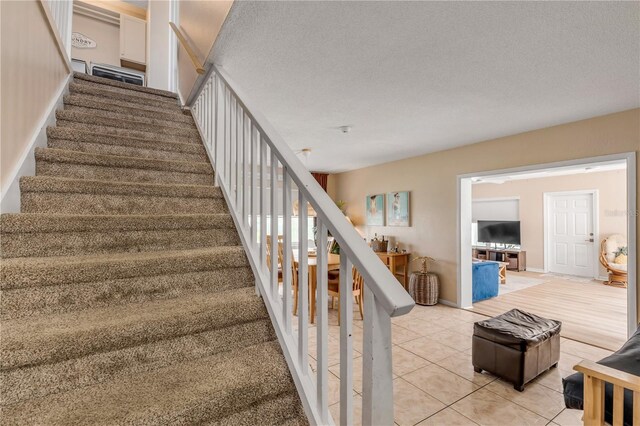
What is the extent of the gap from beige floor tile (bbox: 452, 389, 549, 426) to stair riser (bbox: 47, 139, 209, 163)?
9.13 ft

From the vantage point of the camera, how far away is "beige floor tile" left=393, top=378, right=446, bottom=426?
7.18ft

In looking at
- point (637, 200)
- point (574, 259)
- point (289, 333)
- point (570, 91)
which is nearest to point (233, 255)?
point (289, 333)

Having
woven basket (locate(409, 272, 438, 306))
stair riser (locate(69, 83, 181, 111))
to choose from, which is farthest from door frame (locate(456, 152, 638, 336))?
stair riser (locate(69, 83, 181, 111))

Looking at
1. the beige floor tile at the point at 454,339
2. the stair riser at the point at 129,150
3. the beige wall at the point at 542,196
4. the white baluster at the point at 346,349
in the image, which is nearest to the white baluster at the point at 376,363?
the white baluster at the point at 346,349

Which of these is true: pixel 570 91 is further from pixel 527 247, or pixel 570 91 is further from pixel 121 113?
pixel 527 247

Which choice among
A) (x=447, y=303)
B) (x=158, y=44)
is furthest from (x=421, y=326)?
(x=158, y=44)

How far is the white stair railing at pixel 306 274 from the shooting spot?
0.82 m

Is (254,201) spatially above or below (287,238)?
above

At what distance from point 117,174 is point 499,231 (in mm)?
8777

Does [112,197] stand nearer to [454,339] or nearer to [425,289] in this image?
[454,339]

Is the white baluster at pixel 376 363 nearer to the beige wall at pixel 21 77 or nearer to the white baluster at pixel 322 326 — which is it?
the white baluster at pixel 322 326

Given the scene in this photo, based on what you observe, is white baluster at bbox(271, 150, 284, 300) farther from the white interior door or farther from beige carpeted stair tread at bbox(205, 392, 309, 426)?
the white interior door

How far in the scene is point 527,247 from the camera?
319 inches

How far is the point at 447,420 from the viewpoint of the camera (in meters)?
2.16
